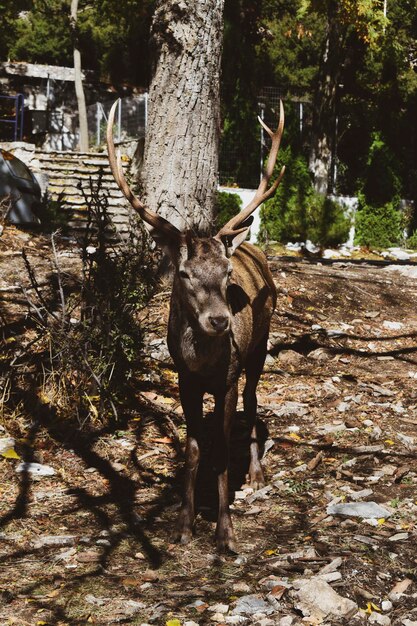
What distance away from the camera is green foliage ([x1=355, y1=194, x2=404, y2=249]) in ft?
77.3

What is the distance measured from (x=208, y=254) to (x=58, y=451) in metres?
2.22

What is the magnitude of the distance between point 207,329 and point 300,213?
57.1 feet

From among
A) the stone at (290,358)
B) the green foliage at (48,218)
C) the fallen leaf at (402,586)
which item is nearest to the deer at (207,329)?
the fallen leaf at (402,586)

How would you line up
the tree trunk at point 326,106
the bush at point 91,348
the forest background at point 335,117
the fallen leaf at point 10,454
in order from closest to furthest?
the fallen leaf at point 10,454, the bush at point 91,348, the forest background at point 335,117, the tree trunk at point 326,106

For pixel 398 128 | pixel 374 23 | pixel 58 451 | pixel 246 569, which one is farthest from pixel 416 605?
pixel 398 128

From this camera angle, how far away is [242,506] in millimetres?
5414

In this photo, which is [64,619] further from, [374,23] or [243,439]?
[374,23]

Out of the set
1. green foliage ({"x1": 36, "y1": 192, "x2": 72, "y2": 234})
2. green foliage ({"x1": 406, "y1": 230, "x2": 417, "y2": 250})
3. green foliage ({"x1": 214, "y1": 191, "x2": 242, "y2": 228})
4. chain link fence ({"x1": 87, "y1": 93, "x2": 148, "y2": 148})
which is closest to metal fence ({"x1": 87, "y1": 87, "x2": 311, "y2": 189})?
chain link fence ({"x1": 87, "y1": 93, "x2": 148, "y2": 148})

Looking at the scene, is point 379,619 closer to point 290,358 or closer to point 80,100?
point 290,358

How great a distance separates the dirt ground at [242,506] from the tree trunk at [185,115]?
1134 millimetres

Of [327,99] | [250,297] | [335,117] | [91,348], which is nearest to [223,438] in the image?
[250,297]

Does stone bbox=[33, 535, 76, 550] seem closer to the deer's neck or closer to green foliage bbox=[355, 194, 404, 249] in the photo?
the deer's neck

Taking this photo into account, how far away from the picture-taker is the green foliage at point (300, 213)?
21469 millimetres

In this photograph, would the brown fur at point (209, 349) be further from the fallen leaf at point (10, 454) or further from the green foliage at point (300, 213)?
the green foliage at point (300, 213)
